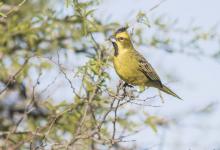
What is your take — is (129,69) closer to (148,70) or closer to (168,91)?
(148,70)

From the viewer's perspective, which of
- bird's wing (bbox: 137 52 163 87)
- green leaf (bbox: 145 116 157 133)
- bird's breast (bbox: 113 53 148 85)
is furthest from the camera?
green leaf (bbox: 145 116 157 133)

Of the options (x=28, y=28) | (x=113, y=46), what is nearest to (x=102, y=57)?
(x=113, y=46)

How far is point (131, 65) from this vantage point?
555 cm

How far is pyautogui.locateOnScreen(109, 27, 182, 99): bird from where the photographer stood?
5.45m

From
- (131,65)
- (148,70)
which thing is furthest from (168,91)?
(131,65)

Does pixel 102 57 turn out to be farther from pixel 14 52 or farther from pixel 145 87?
pixel 14 52

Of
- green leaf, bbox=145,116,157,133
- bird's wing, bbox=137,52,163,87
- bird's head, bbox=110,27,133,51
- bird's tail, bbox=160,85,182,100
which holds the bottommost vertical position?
green leaf, bbox=145,116,157,133

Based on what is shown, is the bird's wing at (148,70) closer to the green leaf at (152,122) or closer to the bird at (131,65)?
the bird at (131,65)

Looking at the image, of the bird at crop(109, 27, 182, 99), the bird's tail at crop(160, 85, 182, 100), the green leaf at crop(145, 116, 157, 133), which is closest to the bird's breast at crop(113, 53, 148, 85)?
the bird at crop(109, 27, 182, 99)

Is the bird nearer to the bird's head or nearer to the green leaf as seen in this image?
the bird's head

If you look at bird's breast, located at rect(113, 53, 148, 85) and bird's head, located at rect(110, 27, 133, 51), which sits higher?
bird's head, located at rect(110, 27, 133, 51)

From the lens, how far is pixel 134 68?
219 inches

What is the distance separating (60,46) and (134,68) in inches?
67.1

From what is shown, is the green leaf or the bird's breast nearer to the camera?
the bird's breast
